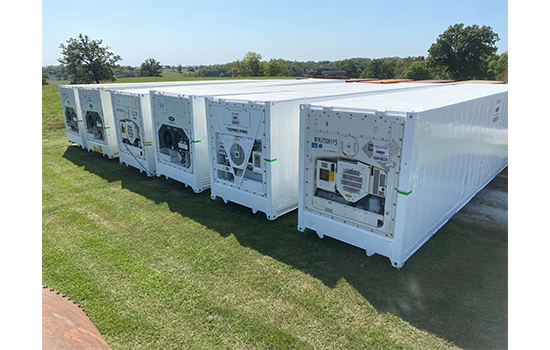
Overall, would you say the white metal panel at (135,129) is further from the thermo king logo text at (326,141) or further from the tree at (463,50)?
the tree at (463,50)

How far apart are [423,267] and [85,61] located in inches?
1905

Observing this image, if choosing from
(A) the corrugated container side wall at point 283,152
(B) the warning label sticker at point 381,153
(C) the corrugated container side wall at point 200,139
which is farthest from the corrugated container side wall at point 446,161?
(C) the corrugated container side wall at point 200,139

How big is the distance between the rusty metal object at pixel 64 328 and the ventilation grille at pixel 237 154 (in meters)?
4.93

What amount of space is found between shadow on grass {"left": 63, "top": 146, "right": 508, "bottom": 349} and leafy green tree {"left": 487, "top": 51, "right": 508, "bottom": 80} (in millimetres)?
59057

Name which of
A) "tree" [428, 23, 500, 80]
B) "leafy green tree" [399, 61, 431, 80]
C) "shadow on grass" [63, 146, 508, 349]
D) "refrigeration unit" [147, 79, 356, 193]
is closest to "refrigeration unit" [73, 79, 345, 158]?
"refrigeration unit" [147, 79, 356, 193]

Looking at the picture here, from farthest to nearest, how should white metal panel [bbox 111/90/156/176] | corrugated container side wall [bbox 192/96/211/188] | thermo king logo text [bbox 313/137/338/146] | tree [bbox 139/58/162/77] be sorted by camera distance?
tree [bbox 139/58/162/77], white metal panel [bbox 111/90/156/176], corrugated container side wall [bbox 192/96/211/188], thermo king logo text [bbox 313/137/338/146]

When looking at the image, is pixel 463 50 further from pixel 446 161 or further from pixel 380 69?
pixel 446 161

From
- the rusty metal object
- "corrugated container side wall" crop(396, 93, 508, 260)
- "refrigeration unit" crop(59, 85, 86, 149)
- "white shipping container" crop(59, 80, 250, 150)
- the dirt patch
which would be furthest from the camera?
"refrigeration unit" crop(59, 85, 86, 149)

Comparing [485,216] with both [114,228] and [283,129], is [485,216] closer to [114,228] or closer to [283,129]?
[283,129]

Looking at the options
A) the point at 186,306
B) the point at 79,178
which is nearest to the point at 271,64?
the point at 79,178

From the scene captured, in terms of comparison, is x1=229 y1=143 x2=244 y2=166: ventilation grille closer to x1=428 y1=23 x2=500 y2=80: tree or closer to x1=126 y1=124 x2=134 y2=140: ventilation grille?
x1=126 y1=124 x2=134 y2=140: ventilation grille

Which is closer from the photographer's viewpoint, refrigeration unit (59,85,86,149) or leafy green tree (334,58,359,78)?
refrigeration unit (59,85,86,149)

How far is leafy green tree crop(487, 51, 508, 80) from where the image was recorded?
183 ft

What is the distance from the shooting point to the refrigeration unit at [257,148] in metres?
7.24
